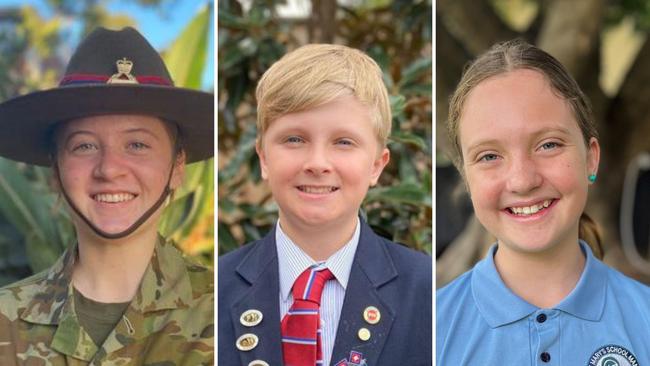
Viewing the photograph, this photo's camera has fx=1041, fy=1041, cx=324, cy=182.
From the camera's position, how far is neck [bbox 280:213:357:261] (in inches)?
143

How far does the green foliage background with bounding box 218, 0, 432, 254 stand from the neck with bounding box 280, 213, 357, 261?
0.44 metres

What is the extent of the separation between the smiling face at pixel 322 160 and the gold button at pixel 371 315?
1.03 ft

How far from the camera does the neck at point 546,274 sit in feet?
11.7

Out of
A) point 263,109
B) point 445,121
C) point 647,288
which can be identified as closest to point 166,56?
point 263,109

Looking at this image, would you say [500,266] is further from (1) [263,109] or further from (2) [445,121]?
(1) [263,109]

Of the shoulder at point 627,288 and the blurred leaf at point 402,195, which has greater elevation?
the blurred leaf at point 402,195

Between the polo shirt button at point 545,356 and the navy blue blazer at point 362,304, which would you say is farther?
the navy blue blazer at point 362,304

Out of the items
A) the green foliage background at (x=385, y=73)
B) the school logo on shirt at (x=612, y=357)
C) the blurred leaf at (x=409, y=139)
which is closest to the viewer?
the school logo on shirt at (x=612, y=357)

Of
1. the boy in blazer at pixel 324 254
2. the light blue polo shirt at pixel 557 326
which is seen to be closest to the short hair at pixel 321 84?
the boy in blazer at pixel 324 254

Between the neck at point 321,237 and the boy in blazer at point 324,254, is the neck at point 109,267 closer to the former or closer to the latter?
the boy in blazer at point 324,254

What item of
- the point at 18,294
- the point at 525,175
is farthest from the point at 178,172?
the point at 525,175

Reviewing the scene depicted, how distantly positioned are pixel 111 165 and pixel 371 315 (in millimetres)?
1034

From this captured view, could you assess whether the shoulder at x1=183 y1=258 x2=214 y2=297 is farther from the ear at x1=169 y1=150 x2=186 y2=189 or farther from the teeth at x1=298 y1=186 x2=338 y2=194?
the teeth at x1=298 y1=186 x2=338 y2=194

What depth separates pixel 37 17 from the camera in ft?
12.2
